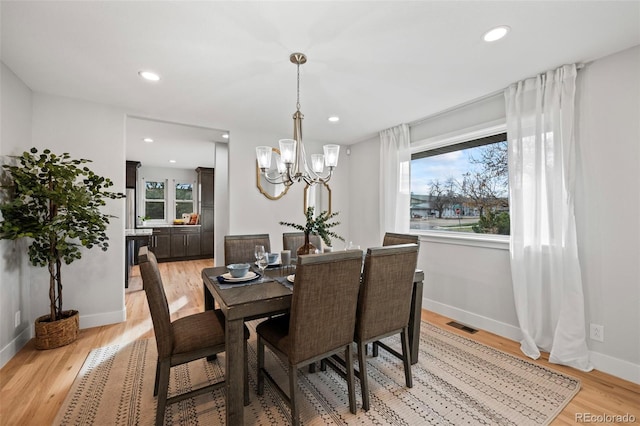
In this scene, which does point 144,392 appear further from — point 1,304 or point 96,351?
point 1,304

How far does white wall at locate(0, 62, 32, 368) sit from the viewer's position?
92.1 inches

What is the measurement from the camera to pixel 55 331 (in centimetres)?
261

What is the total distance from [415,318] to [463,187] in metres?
1.91

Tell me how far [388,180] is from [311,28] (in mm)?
2544

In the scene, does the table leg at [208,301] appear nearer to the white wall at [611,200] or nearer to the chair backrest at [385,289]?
the chair backrest at [385,289]

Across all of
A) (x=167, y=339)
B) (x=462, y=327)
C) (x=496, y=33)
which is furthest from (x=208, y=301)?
(x=496, y=33)

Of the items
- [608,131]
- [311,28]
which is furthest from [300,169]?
[608,131]

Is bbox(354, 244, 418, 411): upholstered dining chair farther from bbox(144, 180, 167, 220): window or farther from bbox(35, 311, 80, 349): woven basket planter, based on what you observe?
bbox(144, 180, 167, 220): window

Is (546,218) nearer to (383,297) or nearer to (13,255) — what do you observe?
(383,297)

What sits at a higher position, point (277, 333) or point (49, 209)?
point (49, 209)

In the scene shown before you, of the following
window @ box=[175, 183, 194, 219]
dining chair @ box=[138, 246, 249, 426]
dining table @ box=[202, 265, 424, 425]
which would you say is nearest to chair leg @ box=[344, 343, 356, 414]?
dining table @ box=[202, 265, 424, 425]

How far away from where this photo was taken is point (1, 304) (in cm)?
234

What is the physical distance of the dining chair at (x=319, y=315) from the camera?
155cm

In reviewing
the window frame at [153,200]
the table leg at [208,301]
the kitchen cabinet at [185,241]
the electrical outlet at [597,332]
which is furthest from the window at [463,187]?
the window frame at [153,200]
